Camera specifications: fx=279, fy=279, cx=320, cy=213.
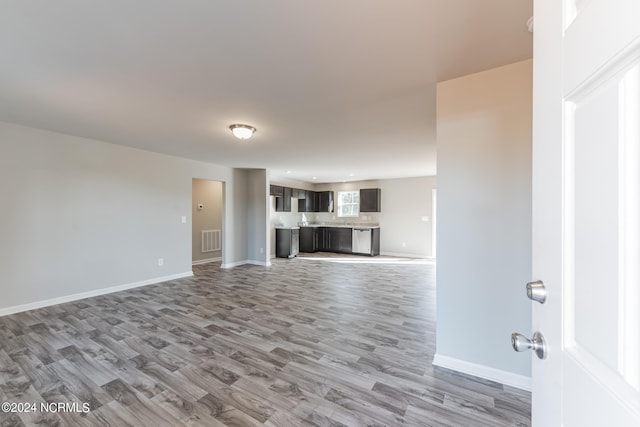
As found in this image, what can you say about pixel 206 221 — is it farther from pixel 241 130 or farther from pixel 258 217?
pixel 241 130

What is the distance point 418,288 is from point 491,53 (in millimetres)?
3572

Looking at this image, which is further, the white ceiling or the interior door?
the white ceiling

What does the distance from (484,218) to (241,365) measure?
218cm

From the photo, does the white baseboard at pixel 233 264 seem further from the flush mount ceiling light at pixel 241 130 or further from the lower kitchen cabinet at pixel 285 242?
the flush mount ceiling light at pixel 241 130

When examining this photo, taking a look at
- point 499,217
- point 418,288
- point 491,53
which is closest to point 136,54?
point 491,53

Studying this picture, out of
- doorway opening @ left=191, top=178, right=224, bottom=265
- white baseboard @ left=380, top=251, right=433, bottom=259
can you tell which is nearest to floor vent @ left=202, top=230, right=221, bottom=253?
doorway opening @ left=191, top=178, right=224, bottom=265

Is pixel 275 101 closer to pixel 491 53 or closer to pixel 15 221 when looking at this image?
pixel 491 53

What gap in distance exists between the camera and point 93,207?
13.3 feet

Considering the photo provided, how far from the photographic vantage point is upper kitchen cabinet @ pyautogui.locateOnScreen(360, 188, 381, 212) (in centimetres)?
822

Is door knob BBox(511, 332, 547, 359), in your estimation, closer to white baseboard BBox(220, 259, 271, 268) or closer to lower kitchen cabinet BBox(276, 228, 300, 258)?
white baseboard BBox(220, 259, 271, 268)

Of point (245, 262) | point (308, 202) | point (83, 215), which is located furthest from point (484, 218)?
point (308, 202)

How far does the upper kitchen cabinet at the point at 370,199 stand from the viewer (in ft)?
27.0

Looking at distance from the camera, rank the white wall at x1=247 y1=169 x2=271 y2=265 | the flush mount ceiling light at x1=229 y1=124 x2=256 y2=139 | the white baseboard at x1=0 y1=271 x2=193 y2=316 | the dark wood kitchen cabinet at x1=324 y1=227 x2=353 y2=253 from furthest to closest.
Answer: the dark wood kitchen cabinet at x1=324 y1=227 x2=353 y2=253, the white wall at x1=247 y1=169 x2=271 y2=265, the white baseboard at x1=0 y1=271 x2=193 y2=316, the flush mount ceiling light at x1=229 y1=124 x2=256 y2=139

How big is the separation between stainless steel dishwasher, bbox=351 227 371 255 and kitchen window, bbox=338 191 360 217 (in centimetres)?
88
